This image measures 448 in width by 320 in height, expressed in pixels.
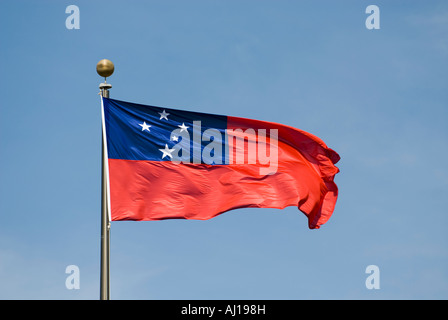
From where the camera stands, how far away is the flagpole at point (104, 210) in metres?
18.9

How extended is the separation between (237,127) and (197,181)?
2355 mm

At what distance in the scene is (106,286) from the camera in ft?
61.9

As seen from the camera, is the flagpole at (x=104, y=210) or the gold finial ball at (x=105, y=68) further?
the gold finial ball at (x=105, y=68)

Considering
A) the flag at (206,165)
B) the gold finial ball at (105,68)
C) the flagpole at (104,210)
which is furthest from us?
the flag at (206,165)

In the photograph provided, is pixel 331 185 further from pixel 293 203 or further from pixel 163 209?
pixel 163 209

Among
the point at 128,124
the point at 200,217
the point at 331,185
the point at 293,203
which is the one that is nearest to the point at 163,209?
the point at 200,217

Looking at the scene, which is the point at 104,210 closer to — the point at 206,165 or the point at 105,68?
the point at 105,68

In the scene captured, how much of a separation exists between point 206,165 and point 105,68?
12.8 ft

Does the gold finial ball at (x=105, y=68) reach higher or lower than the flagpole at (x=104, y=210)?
higher

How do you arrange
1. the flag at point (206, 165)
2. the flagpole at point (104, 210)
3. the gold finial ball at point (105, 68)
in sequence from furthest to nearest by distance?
1. the flag at point (206, 165)
2. the gold finial ball at point (105, 68)
3. the flagpole at point (104, 210)

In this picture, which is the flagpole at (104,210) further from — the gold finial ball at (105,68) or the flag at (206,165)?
the flag at (206,165)

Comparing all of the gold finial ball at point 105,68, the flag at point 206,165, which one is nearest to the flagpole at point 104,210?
the gold finial ball at point 105,68

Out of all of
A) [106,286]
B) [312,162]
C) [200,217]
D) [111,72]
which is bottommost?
[106,286]

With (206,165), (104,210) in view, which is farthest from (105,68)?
(206,165)
